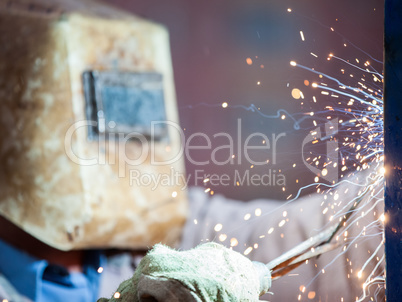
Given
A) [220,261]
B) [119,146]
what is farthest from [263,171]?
[220,261]

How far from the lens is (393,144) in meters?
1.32

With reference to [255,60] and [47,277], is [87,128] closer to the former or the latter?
[47,277]

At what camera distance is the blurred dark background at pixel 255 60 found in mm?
2191

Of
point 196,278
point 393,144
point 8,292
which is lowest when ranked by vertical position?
point 8,292

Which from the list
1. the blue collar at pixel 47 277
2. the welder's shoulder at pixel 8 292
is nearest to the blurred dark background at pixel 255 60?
the blue collar at pixel 47 277

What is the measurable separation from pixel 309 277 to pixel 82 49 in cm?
150

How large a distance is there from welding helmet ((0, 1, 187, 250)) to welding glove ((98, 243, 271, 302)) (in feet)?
2.40

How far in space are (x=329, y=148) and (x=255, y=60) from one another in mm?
526

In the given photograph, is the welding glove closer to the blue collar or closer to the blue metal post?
the blue metal post

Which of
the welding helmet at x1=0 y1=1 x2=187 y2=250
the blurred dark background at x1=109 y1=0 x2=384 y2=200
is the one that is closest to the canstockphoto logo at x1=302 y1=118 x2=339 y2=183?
the blurred dark background at x1=109 y1=0 x2=384 y2=200

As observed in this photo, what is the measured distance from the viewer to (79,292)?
80.4 inches

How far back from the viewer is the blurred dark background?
2.19 meters

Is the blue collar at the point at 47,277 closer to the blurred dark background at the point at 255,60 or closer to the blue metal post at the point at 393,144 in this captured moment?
the blurred dark background at the point at 255,60

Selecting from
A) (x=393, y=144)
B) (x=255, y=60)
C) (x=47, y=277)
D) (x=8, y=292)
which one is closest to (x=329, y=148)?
(x=255, y=60)
